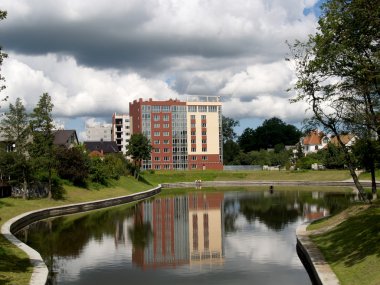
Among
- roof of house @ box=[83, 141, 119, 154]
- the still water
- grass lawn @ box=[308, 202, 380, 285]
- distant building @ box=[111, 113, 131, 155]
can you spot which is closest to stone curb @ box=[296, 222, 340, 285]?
grass lawn @ box=[308, 202, 380, 285]

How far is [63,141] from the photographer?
90.3 meters

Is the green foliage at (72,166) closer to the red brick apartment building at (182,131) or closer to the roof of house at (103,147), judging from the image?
the roof of house at (103,147)

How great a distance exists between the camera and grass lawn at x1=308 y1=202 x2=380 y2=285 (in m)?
18.8

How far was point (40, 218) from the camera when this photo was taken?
4725 centimetres

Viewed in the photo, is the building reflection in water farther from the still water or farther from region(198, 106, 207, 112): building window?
region(198, 106, 207, 112): building window

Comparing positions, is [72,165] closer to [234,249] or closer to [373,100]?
[234,249]

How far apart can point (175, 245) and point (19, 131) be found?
30835 mm

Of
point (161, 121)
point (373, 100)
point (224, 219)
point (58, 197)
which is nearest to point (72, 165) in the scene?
point (58, 197)

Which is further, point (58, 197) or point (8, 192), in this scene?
point (58, 197)

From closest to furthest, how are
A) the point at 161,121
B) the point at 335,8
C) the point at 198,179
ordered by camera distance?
the point at 335,8, the point at 198,179, the point at 161,121

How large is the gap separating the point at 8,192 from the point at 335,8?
1680 inches

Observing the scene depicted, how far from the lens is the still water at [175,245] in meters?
23.9

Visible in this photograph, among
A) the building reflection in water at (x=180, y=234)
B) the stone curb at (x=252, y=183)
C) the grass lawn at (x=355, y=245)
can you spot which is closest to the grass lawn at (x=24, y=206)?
the building reflection in water at (x=180, y=234)

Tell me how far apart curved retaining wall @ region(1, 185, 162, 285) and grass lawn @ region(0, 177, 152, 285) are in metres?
0.39
